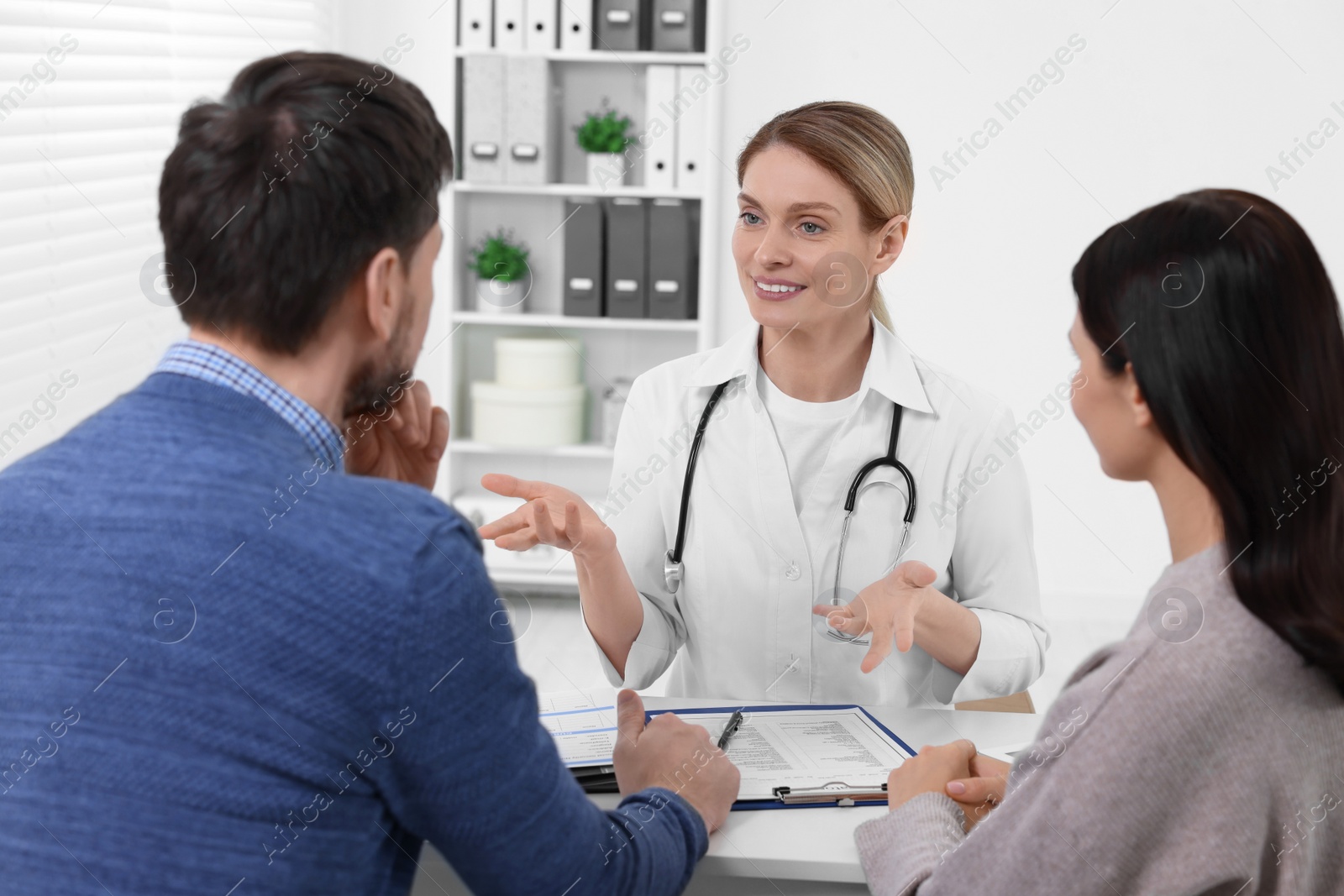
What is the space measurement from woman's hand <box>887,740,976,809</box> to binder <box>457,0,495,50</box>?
328 cm

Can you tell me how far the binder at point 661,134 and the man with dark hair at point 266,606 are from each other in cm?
306

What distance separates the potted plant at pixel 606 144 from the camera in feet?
13.2

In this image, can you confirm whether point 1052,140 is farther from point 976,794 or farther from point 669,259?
point 976,794

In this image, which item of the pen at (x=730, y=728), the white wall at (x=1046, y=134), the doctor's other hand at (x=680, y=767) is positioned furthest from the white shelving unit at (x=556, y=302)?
the doctor's other hand at (x=680, y=767)

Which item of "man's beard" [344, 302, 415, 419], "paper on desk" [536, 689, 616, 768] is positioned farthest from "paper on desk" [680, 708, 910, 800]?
"man's beard" [344, 302, 415, 419]

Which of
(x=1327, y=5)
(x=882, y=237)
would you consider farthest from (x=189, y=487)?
(x=1327, y=5)

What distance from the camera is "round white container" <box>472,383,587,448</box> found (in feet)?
13.4

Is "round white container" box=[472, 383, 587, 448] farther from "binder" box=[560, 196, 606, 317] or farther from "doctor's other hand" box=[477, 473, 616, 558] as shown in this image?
"doctor's other hand" box=[477, 473, 616, 558]

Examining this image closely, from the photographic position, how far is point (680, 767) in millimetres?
1265

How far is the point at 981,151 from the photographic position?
4047mm

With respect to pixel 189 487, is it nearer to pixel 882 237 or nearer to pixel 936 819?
pixel 936 819

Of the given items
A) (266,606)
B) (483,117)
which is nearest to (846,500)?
(266,606)

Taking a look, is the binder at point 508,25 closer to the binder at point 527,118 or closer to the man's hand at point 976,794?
the binder at point 527,118

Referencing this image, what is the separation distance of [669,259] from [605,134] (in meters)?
0.50
